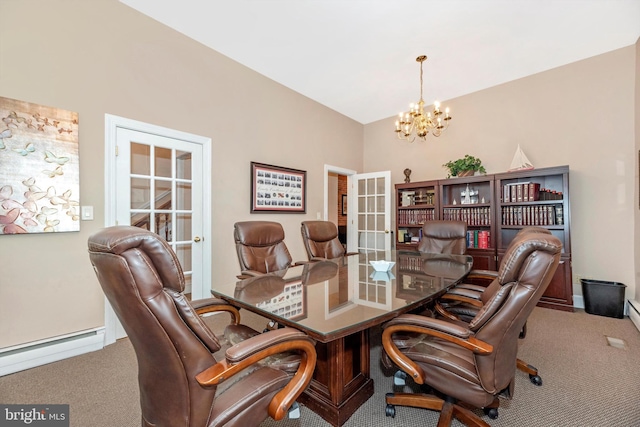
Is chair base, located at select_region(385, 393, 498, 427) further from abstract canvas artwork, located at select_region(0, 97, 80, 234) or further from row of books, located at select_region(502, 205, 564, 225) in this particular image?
row of books, located at select_region(502, 205, 564, 225)

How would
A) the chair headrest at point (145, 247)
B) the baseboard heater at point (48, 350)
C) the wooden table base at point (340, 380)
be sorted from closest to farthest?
the chair headrest at point (145, 247)
the wooden table base at point (340, 380)
the baseboard heater at point (48, 350)

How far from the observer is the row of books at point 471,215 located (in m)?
3.88

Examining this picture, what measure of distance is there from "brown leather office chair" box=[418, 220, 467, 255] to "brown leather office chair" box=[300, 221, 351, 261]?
107cm

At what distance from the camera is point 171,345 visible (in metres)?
0.82

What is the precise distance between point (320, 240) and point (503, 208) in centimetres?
256

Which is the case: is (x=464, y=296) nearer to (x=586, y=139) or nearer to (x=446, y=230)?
(x=446, y=230)

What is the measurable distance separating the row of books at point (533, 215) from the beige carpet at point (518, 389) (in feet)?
4.54

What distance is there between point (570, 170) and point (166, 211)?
489 cm

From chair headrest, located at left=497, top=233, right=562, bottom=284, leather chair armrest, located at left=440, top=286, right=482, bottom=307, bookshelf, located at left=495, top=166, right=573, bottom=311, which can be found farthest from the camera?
bookshelf, located at left=495, top=166, right=573, bottom=311

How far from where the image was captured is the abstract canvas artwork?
1995mm

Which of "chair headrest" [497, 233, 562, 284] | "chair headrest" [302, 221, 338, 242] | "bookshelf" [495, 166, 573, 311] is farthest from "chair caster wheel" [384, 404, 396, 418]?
"bookshelf" [495, 166, 573, 311]

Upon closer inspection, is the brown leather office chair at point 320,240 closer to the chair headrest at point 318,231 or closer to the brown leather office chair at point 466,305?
the chair headrest at point 318,231

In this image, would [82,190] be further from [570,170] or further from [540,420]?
[570,170]
